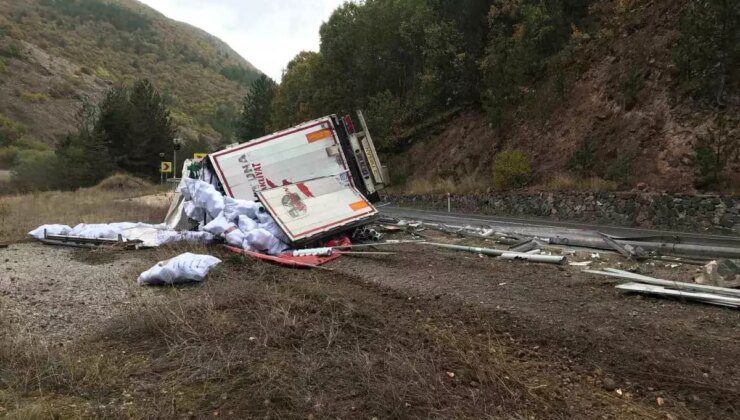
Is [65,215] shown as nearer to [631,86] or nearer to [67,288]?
[67,288]

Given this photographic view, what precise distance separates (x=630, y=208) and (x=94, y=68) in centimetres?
11359

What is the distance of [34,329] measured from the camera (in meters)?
4.89

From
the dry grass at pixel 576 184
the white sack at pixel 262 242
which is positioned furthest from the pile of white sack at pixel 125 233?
the dry grass at pixel 576 184

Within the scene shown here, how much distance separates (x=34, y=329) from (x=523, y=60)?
23966 mm

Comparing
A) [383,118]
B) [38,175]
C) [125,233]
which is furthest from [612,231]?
[38,175]

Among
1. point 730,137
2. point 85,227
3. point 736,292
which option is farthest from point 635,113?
point 85,227

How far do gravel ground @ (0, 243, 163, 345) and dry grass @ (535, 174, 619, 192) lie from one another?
14.7 m

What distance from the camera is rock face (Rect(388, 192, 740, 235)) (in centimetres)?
1379

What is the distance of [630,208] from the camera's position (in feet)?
52.5

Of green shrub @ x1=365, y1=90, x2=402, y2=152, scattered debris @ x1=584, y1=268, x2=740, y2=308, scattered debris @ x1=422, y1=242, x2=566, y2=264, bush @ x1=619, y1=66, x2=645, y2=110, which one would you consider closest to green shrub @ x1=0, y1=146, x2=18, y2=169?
green shrub @ x1=365, y1=90, x2=402, y2=152

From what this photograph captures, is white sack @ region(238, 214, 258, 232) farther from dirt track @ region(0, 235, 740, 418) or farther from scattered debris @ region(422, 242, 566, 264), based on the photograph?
scattered debris @ region(422, 242, 566, 264)

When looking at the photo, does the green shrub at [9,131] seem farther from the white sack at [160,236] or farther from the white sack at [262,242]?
the white sack at [262,242]

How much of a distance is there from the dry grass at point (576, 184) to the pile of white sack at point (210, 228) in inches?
485

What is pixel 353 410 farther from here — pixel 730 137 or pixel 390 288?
pixel 730 137
